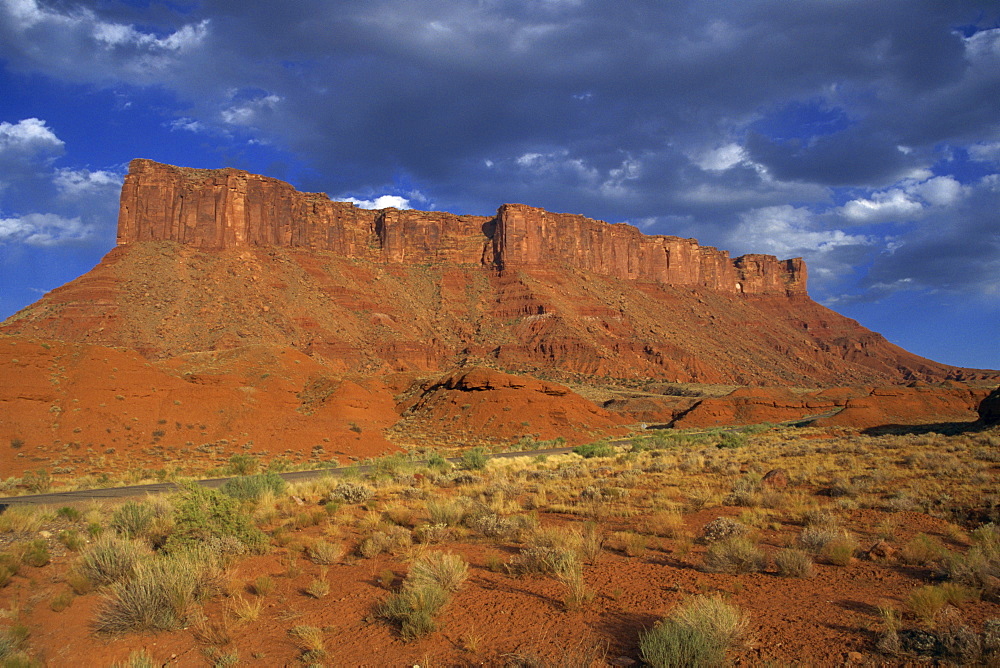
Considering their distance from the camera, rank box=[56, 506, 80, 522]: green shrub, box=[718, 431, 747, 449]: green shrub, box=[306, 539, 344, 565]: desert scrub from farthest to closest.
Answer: box=[718, 431, 747, 449]: green shrub < box=[56, 506, 80, 522]: green shrub < box=[306, 539, 344, 565]: desert scrub

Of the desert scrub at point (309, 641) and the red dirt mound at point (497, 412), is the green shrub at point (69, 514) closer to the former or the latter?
the desert scrub at point (309, 641)

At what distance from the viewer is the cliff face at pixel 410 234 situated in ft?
300

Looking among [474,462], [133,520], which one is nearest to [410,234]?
[474,462]

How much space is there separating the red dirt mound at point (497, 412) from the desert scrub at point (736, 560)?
102 ft

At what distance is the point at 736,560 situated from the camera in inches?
264

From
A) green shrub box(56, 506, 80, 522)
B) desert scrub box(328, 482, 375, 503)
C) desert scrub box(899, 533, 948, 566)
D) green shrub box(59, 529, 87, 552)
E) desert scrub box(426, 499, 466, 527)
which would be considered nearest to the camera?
desert scrub box(899, 533, 948, 566)

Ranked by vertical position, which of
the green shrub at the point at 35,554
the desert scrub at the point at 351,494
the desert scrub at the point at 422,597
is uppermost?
the desert scrub at the point at 422,597

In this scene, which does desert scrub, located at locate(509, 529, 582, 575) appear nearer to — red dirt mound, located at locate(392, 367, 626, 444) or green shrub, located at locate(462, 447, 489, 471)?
green shrub, located at locate(462, 447, 489, 471)

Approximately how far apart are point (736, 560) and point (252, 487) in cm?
1092

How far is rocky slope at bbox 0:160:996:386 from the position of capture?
7619 centimetres

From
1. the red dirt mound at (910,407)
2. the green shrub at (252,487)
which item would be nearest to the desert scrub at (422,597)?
the green shrub at (252,487)

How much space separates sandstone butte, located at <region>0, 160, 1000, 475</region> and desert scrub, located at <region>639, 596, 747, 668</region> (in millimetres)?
25439

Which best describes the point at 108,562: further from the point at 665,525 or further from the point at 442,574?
the point at 665,525

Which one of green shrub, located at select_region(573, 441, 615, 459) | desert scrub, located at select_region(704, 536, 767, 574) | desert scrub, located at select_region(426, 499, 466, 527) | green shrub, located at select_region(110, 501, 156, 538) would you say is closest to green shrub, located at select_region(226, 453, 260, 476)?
green shrub, located at select_region(110, 501, 156, 538)
